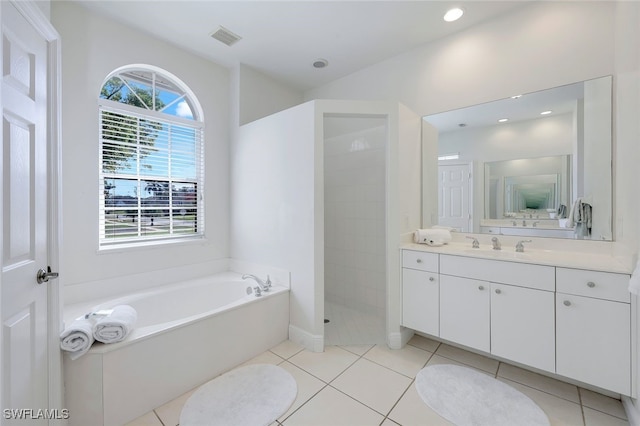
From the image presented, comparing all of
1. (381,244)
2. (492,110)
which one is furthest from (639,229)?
(381,244)

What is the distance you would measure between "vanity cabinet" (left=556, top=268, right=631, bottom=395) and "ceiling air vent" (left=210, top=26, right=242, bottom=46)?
10.9 ft

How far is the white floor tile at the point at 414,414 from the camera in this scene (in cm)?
149

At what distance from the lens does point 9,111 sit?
1.09 m

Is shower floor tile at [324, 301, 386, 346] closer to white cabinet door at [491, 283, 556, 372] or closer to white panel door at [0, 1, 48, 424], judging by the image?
white cabinet door at [491, 283, 556, 372]

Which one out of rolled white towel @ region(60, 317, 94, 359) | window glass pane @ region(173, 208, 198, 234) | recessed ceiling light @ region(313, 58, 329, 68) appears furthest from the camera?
recessed ceiling light @ region(313, 58, 329, 68)

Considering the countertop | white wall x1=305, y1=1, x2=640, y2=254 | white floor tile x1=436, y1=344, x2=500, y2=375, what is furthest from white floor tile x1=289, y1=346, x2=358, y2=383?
white wall x1=305, y1=1, x2=640, y2=254

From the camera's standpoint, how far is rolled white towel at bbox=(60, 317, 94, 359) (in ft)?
4.63

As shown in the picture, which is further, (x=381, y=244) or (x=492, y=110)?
(x=381, y=244)

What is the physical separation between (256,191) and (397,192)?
58.7 inches

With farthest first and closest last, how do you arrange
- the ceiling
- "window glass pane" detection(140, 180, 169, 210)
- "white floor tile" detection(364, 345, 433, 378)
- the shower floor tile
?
"window glass pane" detection(140, 180, 169, 210)
the shower floor tile
the ceiling
"white floor tile" detection(364, 345, 433, 378)

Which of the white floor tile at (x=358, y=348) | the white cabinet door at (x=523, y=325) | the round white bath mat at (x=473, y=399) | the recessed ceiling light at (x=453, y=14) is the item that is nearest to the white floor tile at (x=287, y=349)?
the white floor tile at (x=358, y=348)

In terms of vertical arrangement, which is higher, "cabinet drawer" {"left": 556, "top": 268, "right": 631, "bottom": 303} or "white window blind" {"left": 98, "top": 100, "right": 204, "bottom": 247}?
"white window blind" {"left": 98, "top": 100, "right": 204, "bottom": 247}

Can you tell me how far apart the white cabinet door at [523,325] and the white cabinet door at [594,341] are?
0.05 m

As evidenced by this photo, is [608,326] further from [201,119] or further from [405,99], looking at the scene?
[201,119]
